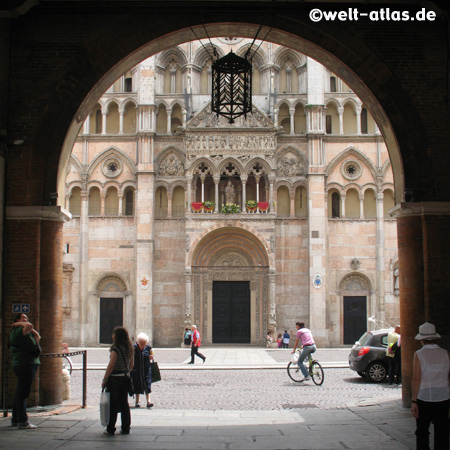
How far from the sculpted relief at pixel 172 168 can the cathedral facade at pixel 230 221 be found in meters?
0.05

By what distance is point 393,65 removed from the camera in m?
12.9

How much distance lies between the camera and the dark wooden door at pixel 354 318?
32688 mm

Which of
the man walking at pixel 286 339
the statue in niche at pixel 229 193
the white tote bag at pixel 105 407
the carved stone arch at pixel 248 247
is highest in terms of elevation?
the statue in niche at pixel 229 193

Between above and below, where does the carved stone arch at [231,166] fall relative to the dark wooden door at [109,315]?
above

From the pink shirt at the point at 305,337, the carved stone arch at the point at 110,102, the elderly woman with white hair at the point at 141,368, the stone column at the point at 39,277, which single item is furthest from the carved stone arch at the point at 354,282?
the stone column at the point at 39,277

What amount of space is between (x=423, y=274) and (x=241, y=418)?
4.37 meters

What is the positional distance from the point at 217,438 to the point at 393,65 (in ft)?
26.3

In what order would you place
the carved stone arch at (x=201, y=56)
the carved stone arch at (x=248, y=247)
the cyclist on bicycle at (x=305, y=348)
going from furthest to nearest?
the carved stone arch at (x=201, y=56)
the carved stone arch at (x=248, y=247)
the cyclist on bicycle at (x=305, y=348)

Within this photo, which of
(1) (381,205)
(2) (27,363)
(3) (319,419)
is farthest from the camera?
(1) (381,205)

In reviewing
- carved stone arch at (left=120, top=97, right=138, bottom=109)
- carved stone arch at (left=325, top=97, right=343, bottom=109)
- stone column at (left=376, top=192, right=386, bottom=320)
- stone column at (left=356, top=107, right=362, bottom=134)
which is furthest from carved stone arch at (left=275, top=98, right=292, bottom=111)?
carved stone arch at (left=120, top=97, right=138, bottom=109)

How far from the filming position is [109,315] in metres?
33.1

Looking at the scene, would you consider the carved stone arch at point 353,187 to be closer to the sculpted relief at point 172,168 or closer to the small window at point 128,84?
the sculpted relief at point 172,168

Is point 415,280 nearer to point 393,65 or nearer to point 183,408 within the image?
point 393,65

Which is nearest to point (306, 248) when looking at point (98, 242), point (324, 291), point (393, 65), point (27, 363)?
point (324, 291)
